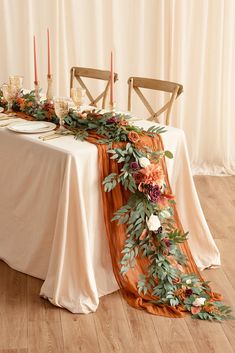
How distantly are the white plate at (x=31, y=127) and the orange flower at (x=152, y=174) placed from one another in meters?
0.57

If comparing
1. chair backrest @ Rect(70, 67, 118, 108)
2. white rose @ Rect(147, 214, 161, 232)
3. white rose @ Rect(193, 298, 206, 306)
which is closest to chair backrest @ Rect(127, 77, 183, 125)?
chair backrest @ Rect(70, 67, 118, 108)

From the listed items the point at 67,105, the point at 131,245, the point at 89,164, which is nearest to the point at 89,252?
the point at 131,245

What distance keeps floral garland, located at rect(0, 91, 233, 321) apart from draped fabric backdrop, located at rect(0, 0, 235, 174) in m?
1.77

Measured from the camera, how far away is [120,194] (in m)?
3.05

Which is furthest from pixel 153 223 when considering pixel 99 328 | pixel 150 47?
pixel 150 47

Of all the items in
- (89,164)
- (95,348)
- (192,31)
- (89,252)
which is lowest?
(95,348)

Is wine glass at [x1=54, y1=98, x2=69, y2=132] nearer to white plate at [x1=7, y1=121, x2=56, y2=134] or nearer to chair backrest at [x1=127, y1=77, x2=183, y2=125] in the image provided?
white plate at [x1=7, y1=121, x2=56, y2=134]

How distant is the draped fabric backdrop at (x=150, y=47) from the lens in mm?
4695

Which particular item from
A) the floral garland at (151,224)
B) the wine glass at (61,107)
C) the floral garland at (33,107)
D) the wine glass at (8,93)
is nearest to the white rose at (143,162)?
the floral garland at (151,224)

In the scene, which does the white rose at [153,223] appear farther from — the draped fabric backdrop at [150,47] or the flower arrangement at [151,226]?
the draped fabric backdrop at [150,47]

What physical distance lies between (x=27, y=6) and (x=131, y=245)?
91.0 inches

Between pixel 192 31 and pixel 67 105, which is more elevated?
pixel 192 31

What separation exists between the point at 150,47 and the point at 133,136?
2.02m

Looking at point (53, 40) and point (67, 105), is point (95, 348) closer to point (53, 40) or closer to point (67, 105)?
point (67, 105)
